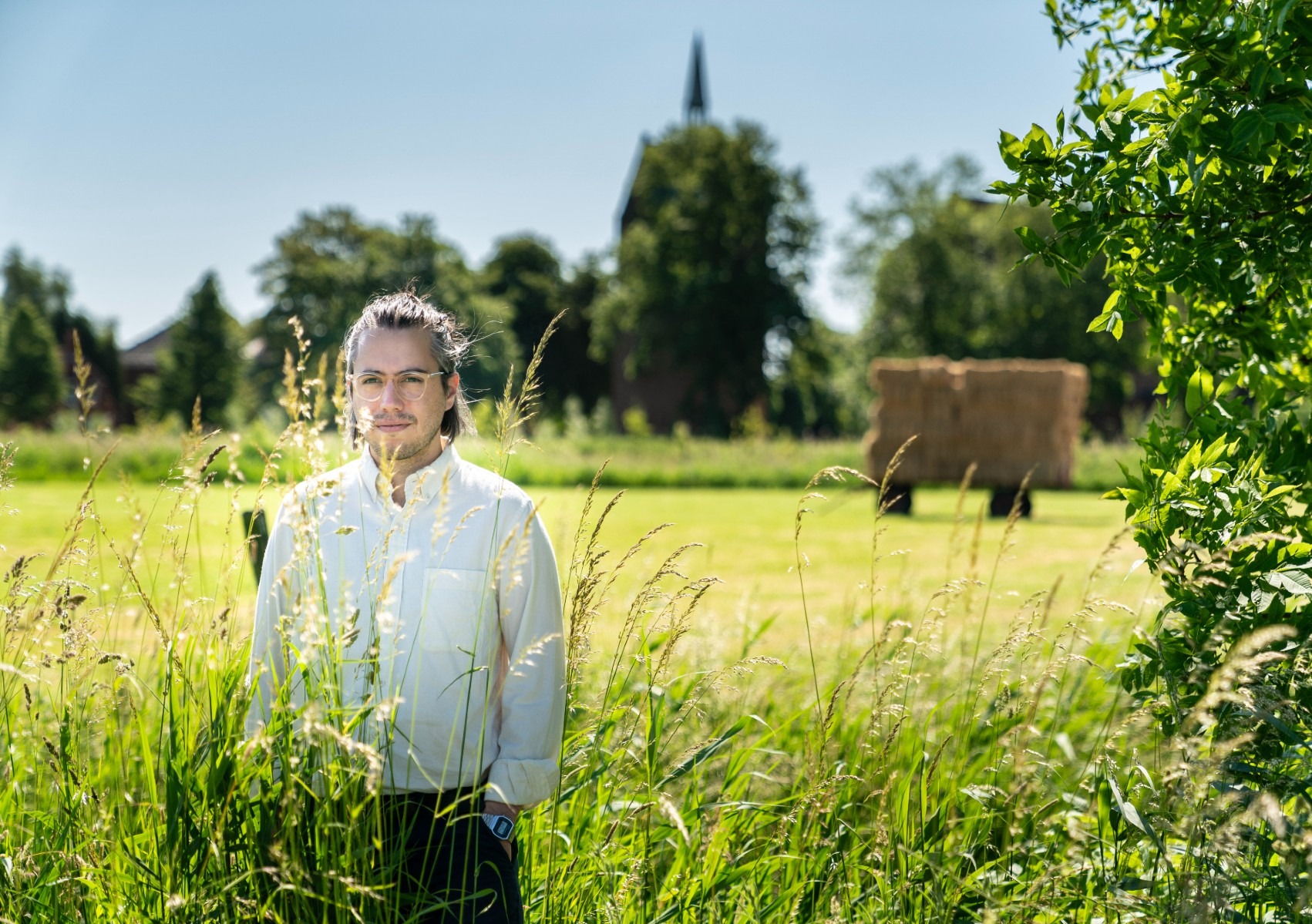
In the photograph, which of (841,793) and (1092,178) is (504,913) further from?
(1092,178)

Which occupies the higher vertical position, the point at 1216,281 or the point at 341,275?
the point at 341,275

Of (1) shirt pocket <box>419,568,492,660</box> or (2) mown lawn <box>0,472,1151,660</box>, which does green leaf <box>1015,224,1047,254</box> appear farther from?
(1) shirt pocket <box>419,568,492,660</box>

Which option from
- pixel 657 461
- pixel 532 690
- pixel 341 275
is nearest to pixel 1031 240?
pixel 532 690

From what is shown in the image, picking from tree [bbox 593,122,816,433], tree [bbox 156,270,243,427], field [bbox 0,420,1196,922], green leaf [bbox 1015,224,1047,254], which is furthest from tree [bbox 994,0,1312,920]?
tree [bbox 156,270,243,427]

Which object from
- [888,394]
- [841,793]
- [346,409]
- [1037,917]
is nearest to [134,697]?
[346,409]

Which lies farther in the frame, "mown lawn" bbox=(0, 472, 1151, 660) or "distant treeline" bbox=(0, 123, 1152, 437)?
"distant treeline" bbox=(0, 123, 1152, 437)

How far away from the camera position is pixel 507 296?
6119cm

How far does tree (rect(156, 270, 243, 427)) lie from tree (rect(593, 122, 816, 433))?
23.5 meters

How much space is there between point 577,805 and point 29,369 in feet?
193

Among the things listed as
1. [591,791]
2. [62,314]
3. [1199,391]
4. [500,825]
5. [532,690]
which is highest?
[62,314]

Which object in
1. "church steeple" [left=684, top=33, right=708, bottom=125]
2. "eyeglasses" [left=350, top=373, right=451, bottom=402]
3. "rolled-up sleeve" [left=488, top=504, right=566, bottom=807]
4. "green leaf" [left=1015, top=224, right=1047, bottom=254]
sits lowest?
"rolled-up sleeve" [left=488, top=504, right=566, bottom=807]

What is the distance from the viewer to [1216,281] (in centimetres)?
248

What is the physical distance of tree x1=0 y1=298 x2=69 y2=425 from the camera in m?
52.4

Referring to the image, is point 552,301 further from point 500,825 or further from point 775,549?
point 500,825
